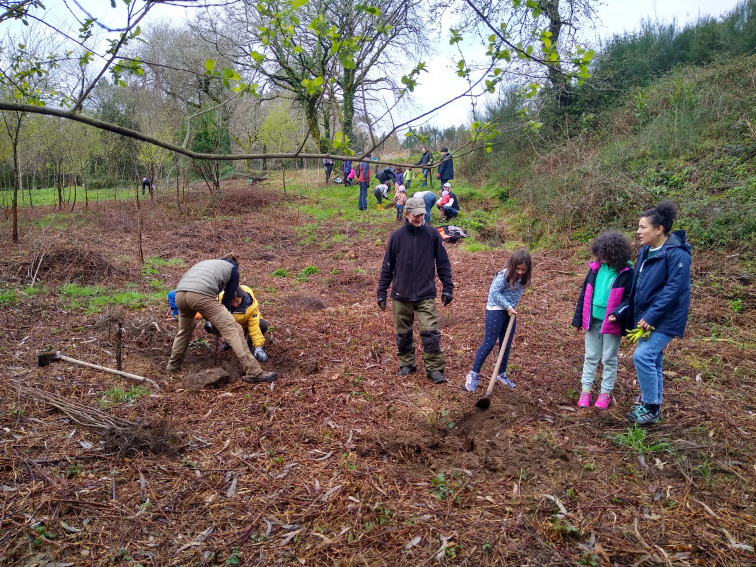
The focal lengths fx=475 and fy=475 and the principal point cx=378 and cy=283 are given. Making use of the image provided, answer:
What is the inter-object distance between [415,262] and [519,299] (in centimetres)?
115

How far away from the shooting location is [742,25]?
533 inches

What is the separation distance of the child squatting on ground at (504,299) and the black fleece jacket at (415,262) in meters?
0.61

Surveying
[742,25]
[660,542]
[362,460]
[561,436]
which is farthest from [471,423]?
[742,25]

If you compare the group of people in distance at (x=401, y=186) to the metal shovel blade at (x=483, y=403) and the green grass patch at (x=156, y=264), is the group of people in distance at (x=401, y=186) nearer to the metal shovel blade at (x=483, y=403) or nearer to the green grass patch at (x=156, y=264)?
the green grass patch at (x=156, y=264)

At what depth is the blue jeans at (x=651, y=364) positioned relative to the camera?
3857 mm

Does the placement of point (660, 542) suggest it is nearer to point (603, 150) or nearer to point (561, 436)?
point (561, 436)

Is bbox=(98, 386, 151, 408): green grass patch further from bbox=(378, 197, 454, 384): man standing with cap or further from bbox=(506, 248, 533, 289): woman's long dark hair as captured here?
bbox=(506, 248, 533, 289): woman's long dark hair

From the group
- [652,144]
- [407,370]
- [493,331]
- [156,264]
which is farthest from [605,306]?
[156,264]

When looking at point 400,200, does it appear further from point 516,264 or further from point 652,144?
point 516,264

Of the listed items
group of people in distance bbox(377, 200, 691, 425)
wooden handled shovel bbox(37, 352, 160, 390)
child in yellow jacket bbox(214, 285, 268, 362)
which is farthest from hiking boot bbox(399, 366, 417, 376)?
wooden handled shovel bbox(37, 352, 160, 390)

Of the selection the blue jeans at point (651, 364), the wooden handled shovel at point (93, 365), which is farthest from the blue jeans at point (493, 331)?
the wooden handled shovel at point (93, 365)

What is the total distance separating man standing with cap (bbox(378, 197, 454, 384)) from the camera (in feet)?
16.8

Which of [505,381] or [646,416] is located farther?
[505,381]

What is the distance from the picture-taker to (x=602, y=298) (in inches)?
166
